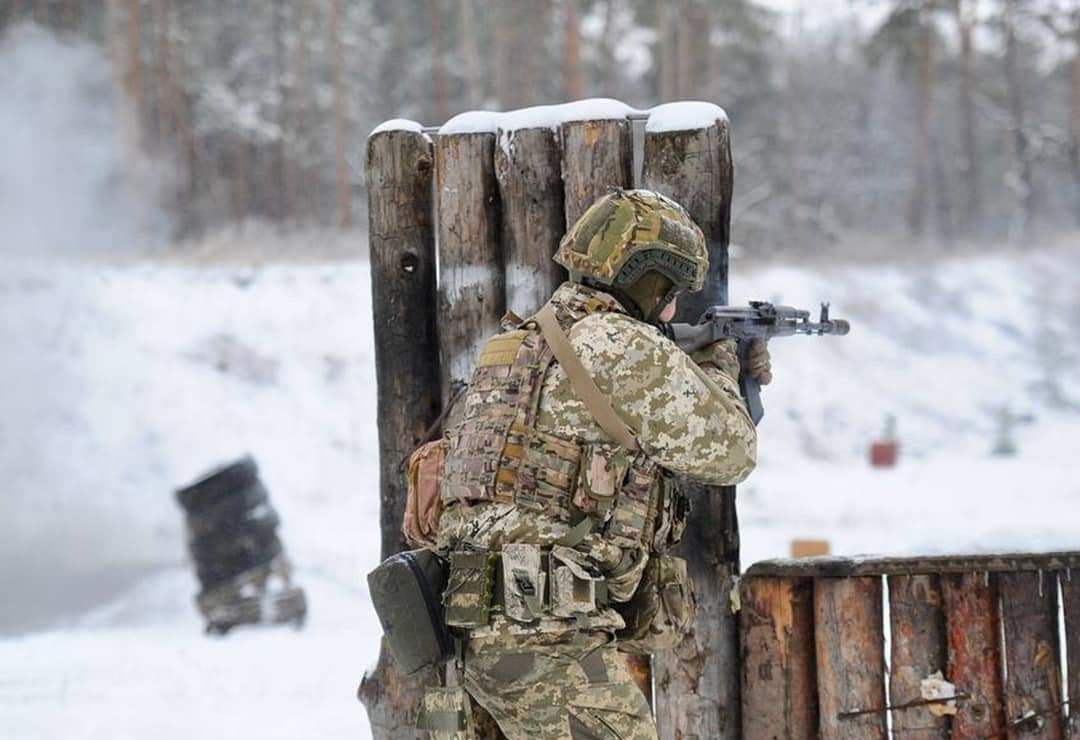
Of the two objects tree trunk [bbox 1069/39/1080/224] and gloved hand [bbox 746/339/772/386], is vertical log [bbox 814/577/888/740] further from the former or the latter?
tree trunk [bbox 1069/39/1080/224]

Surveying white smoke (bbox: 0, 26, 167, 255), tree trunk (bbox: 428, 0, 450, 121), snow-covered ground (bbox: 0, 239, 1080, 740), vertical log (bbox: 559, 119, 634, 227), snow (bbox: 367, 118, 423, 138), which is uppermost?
tree trunk (bbox: 428, 0, 450, 121)

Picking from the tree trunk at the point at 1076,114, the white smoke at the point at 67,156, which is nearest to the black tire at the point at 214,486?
the white smoke at the point at 67,156

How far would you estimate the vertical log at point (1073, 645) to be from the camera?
370 centimetres

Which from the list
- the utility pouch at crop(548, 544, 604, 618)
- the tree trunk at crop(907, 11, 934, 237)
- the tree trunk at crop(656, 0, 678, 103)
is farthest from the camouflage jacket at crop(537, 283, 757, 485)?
the tree trunk at crop(907, 11, 934, 237)

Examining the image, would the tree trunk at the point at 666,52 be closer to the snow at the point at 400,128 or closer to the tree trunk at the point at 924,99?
the tree trunk at the point at 924,99

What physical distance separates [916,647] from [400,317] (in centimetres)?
206

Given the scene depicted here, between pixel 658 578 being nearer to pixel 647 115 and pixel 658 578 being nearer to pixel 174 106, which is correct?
pixel 647 115

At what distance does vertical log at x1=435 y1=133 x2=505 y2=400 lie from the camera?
14.0 ft

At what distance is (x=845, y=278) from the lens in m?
21.2

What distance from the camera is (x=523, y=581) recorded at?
10.2 feet

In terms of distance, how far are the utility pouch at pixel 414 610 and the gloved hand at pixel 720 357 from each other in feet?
3.16

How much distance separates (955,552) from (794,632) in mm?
579

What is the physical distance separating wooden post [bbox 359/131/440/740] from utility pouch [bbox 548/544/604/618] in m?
1.36

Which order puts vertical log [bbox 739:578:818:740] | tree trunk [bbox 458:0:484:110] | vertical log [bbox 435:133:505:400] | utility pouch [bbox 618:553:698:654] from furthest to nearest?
1. tree trunk [bbox 458:0:484:110]
2. vertical log [bbox 435:133:505:400]
3. vertical log [bbox 739:578:818:740]
4. utility pouch [bbox 618:553:698:654]
